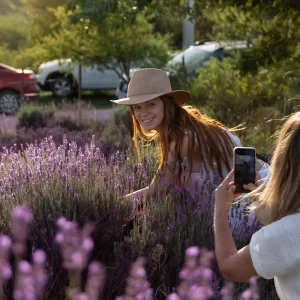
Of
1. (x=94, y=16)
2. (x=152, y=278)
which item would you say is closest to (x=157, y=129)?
(x=152, y=278)

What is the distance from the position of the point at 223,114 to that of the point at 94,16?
2740 mm

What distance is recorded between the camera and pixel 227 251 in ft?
A: 8.45

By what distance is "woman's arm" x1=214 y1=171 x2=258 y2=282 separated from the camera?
2459 millimetres

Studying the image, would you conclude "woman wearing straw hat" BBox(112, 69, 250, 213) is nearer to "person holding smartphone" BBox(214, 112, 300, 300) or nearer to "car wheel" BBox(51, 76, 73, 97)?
"person holding smartphone" BBox(214, 112, 300, 300)

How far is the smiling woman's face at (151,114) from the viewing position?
4.38m

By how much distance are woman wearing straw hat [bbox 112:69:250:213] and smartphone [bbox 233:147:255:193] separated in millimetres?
1092

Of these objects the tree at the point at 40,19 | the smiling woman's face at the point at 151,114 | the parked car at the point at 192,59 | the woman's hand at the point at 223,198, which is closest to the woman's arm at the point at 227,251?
the woman's hand at the point at 223,198

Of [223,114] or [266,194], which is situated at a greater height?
[266,194]

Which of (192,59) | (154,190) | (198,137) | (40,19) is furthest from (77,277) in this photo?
(40,19)

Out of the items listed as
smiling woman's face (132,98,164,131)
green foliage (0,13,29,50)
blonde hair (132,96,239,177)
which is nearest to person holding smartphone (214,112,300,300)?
blonde hair (132,96,239,177)

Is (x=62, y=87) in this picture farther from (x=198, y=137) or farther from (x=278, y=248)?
(x=278, y=248)

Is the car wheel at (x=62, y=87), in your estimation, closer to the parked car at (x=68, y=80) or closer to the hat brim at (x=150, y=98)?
the parked car at (x=68, y=80)

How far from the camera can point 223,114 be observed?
1020cm

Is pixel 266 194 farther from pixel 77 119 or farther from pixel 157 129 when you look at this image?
pixel 77 119
